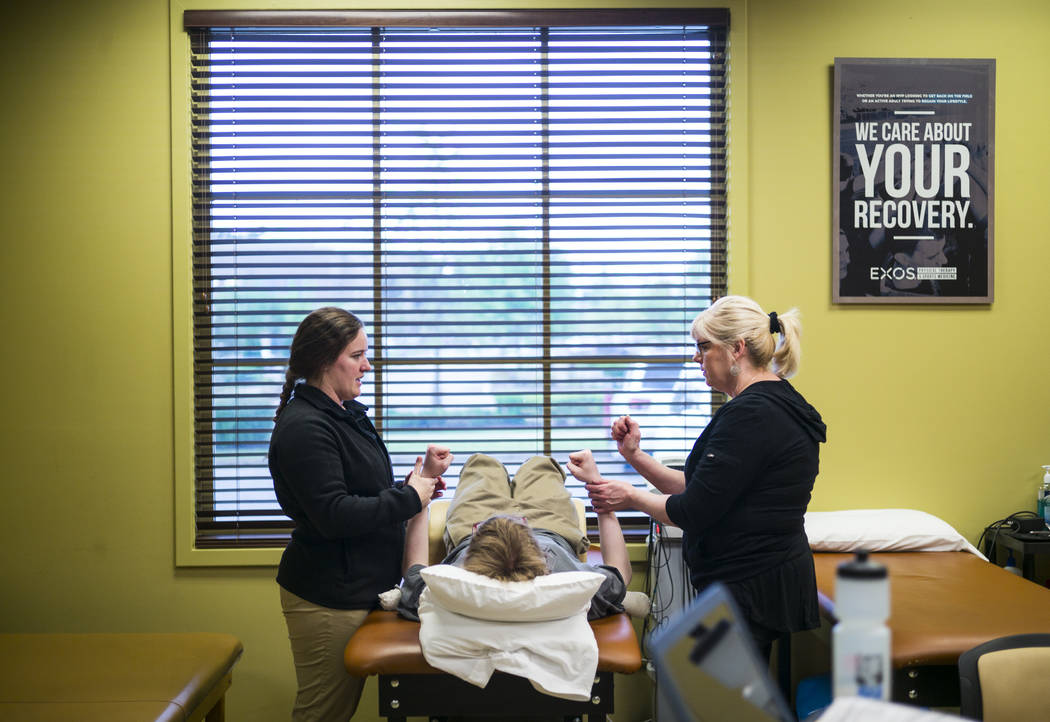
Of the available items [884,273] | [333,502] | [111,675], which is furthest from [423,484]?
[884,273]

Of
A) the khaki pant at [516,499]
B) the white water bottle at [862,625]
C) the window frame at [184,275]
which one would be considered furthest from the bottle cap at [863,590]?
the window frame at [184,275]

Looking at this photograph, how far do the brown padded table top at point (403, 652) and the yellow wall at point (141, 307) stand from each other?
1179 millimetres

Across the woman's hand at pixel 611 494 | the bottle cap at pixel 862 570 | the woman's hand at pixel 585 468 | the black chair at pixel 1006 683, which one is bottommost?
the black chair at pixel 1006 683

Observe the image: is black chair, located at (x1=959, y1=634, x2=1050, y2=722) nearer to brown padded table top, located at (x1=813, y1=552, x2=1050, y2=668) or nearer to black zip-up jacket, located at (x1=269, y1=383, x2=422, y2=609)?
brown padded table top, located at (x1=813, y1=552, x2=1050, y2=668)

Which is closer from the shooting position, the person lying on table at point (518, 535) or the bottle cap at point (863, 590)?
the bottle cap at point (863, 590)

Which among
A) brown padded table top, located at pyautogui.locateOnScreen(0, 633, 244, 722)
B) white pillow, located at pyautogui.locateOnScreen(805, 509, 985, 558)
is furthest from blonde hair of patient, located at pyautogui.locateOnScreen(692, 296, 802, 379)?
brown padded table top, located at pyautogui.locateOnScreen(0, 633, 244, 722)

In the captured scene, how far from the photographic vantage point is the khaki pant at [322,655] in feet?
7.66

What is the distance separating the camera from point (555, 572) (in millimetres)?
2406

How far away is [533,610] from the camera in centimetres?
206

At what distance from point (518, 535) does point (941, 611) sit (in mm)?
1193

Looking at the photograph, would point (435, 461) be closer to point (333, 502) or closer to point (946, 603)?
point (333, 502)

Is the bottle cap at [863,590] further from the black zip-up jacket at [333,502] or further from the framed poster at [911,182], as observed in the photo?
the framed poster at [911,182]

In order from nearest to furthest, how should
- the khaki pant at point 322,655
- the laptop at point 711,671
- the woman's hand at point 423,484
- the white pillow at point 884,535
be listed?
the laptop at point 711,671
the khaki pant at point 322,655
the woman's hand at point 423,484
the white pillow at point 884,535

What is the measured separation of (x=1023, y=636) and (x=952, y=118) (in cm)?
215
